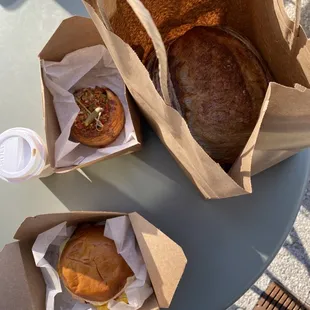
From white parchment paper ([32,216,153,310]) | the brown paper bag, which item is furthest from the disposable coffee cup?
the brown paper bag

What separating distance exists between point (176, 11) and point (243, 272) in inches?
19.8

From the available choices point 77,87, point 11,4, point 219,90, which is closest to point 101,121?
point 77,87

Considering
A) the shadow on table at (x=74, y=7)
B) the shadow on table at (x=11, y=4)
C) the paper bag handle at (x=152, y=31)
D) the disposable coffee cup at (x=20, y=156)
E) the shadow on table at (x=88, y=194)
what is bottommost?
the shadow on table at (x=88, y=194)

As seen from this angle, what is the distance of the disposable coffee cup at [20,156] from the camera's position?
2.72 ft

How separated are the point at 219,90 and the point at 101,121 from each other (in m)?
0.22

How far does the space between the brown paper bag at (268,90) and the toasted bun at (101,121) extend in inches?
4.3

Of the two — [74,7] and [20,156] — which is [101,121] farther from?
[74,7]

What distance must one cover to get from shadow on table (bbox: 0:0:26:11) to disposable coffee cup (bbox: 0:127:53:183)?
29 centimetres

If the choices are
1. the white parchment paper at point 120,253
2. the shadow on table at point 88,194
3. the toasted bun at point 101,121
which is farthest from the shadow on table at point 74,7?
the white parchment paper at point 120,253

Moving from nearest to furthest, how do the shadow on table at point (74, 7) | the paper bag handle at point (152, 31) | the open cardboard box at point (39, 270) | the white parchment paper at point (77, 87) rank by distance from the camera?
1. the paper bag handle at point (152, 31)
2. the open cardboard box at point (39, 270)
3. the white parchment paper at point (77, 87)
4. the shadow on table at point (74, 7)

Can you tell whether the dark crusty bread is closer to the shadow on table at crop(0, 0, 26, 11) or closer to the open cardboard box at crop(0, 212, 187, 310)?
the open cardboard box at crop(0, 212, 187, 310)

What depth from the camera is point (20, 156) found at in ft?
2.75

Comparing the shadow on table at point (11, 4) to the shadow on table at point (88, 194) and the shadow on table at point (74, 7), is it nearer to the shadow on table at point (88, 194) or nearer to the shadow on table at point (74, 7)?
the shadow on table at point (74, 7)

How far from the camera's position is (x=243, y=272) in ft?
2.96
